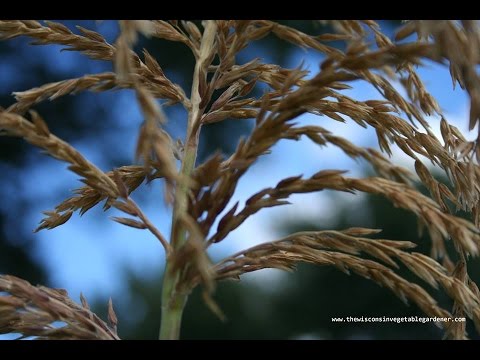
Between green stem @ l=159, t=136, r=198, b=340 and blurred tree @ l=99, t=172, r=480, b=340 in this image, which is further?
blurred tree @ l=99, t=172, r=480, b=340

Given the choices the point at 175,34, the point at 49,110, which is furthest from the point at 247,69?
the point at 49,110

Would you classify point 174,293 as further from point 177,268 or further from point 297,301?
point 297,301

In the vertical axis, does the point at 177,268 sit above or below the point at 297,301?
above

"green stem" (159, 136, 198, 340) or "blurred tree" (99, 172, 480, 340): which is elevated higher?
"green stem" (159, 136, 198, 340)

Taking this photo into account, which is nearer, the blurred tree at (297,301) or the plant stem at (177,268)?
the plant stem at (177,268)

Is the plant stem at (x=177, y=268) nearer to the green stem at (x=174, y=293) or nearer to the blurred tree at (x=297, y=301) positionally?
the green stem at (x=174, y=293)

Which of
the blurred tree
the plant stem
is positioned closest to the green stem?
the plant stem

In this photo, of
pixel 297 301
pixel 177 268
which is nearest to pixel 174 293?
pixel 177 268

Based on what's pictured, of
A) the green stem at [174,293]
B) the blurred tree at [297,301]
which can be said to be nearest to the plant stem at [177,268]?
the green stem at [174,293]

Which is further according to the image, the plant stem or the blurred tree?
the blurred tree

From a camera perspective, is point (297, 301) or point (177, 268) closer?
point (177, 268)

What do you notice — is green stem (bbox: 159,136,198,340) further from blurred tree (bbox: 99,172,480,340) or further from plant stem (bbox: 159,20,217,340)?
blurred tree (bbox: 99,172,480,340)

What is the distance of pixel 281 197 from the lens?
794 mm

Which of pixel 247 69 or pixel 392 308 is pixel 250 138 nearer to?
pixel 247 69
